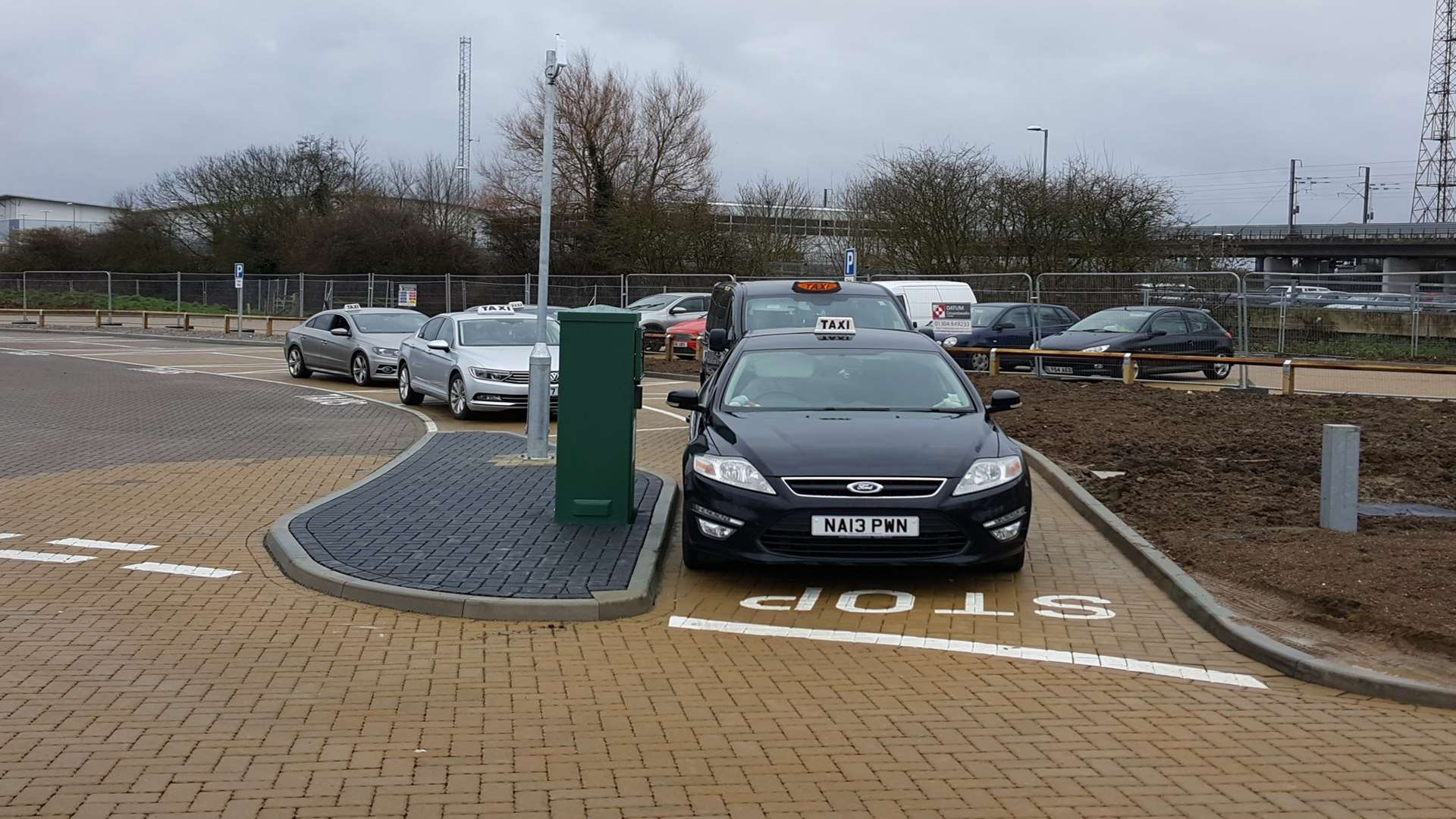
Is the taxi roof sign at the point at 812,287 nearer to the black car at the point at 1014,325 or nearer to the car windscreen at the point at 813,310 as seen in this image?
the car windscreen at the point at 813,310

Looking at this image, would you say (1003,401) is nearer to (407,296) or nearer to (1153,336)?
(1153,336)

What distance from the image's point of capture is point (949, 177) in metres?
40.5

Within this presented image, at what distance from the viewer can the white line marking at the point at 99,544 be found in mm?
8992

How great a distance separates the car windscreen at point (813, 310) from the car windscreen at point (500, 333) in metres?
4.96

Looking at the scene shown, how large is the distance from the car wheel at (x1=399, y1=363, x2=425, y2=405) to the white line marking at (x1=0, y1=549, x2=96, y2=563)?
11.3 m

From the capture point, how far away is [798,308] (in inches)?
573

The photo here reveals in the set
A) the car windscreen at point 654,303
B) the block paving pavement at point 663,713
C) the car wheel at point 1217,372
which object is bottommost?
the block paving pavement at point 663,713

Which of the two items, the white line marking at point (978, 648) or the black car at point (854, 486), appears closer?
the white line marking at point (978, 648)

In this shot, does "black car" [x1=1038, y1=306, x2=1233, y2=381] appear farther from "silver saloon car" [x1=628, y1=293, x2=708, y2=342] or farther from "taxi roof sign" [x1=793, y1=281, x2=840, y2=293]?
"silver saloon car" [x1=628, y1=293, x2=708, y2=342]

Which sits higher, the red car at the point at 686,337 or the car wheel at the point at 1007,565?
the red car at the point at 686,337

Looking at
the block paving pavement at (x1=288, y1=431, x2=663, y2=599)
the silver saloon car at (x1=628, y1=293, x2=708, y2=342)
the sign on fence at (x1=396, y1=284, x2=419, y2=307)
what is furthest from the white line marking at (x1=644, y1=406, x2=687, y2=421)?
the sign on fence at (x1=396, y1=284, x2=419, y2=307)

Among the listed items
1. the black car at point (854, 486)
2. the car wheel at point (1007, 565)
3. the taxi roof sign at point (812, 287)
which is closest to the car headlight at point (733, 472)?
the black car at point (854, 486)

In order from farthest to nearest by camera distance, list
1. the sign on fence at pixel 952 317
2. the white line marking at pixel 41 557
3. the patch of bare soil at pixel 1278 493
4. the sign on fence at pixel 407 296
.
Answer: the sign on fence at pixel 407 296 < the sign on fence at pixel 952 317 < the white line marking at pixel 41 557 < the patch of bare soil at pixel 1278 493

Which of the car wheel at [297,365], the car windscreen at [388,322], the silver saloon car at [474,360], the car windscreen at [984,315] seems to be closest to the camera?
the silver saloon car at [474,360]
